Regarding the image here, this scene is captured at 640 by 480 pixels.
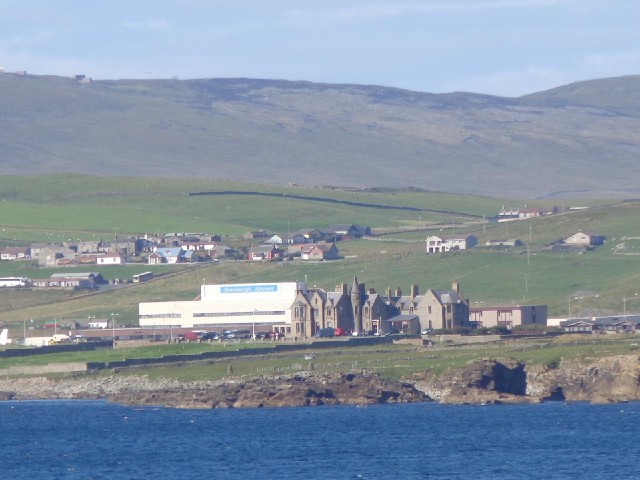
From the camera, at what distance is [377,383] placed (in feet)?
322

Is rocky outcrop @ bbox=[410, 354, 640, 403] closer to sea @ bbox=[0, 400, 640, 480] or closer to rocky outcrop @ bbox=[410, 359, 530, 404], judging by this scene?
rocky outcrop @ bbox=[410, 359, 530, 404]

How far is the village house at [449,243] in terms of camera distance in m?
184

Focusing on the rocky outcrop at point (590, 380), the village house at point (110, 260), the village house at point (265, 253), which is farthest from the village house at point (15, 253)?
the rocky outcrop at point (590, 380)

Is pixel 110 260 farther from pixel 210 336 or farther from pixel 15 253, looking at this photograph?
pixel 210 336

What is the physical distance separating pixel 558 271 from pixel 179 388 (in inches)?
2676

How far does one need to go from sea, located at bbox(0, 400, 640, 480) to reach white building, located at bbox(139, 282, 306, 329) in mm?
43883

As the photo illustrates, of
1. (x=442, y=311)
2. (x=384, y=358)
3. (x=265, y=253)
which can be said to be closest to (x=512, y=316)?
(x=442, y=311)

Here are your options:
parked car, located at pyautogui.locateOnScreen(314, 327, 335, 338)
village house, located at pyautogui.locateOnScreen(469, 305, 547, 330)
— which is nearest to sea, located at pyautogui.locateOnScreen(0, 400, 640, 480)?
parked car, located at pyautogui.locateOnScreen(314, 327, 335, 338)

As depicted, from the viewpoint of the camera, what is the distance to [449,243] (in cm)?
18575

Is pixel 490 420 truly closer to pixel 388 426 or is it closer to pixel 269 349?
pixel 388 426

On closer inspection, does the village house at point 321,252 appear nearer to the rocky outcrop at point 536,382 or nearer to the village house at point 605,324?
the village house at point 605,324

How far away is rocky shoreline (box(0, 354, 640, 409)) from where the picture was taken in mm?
93062

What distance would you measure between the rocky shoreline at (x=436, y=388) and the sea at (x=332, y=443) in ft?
4.95

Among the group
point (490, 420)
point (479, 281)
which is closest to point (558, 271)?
point (479, 281)
